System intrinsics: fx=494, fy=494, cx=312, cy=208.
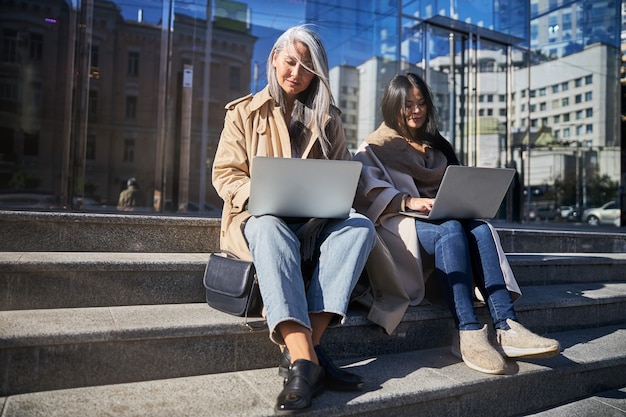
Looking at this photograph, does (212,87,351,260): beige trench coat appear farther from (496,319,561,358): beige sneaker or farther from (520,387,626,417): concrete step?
(520,387,626,417): concrete step

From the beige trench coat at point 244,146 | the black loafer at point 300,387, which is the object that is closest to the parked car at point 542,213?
the beige trench coat at point 244,146

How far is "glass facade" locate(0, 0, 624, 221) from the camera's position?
17.1 ft

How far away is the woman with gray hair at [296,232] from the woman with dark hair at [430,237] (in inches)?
13.9

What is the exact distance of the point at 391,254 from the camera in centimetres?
247

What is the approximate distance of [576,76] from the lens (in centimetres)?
782

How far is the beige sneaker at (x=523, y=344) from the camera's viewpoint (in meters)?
1.99

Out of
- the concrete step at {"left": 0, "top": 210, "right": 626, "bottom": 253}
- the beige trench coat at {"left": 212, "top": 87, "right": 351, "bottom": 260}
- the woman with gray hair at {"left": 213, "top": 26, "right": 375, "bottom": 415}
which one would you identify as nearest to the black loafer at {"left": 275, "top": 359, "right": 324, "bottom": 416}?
the woman with gray hair at {"left": 213, "top": 26, "right": 375, "bottom": 415}

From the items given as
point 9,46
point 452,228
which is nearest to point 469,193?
point 452,228

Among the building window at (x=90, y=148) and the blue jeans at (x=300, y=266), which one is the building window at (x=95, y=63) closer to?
the building window at (x=90, y=148)

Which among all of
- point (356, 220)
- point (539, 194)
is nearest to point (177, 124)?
point (356, 220)

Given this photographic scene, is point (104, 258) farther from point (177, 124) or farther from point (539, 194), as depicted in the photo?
point (539, 194)

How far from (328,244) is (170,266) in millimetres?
744

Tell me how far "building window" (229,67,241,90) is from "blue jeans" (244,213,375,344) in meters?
4.50

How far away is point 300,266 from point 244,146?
0.69 m
